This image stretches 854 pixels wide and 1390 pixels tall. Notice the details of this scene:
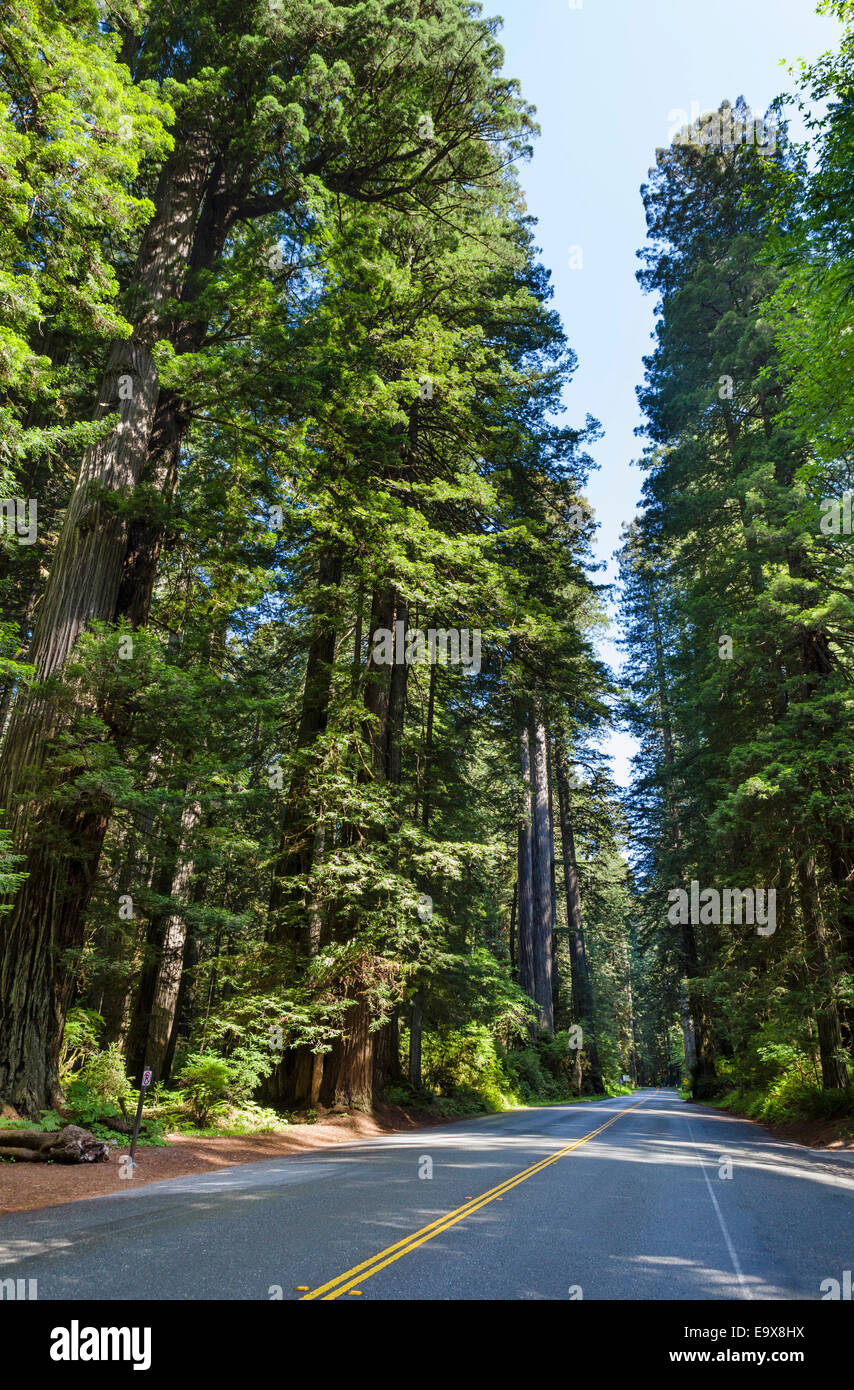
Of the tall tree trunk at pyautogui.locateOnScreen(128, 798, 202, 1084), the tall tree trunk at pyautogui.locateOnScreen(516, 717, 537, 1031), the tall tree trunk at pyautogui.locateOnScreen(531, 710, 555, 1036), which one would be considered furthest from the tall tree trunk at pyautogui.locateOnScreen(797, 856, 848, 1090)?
the tall tree trunk at pyautogui.locateOnScreen(531, 710, 555, 1036)

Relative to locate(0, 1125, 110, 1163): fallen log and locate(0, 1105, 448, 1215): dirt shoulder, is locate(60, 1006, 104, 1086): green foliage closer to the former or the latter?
locate(0, 1105, 448, 1215): dirt shoulder

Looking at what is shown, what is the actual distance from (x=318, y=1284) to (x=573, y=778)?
3508cm

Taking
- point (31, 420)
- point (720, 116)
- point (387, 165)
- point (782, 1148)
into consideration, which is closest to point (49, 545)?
point (31, 420)

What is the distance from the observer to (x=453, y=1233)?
6.30m

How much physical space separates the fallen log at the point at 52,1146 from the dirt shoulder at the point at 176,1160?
95mm

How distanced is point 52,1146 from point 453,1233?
526 cm

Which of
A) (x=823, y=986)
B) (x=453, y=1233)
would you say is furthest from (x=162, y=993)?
(x=823, y=986)

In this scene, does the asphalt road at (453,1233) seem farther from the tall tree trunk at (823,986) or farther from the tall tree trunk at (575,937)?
the tall tree trunk at (575,937)

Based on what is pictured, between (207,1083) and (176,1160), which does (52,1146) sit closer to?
(176,1160)

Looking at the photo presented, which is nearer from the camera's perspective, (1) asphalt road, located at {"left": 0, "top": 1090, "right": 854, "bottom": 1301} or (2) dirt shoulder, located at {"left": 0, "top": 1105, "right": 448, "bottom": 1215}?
(1) asphalt road, located at {"left": 0, "top": 1090, "right": 854, "bottom": 1301}

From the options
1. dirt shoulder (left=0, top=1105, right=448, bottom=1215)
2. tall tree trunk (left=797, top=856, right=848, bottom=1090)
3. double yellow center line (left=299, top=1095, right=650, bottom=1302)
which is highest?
tall tree trunk (left=797, top=856, right=848, bottom=1090)

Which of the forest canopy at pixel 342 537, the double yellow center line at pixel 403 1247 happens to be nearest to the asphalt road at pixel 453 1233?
the double yellow center line at pixel 403 1247

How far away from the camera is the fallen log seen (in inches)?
335

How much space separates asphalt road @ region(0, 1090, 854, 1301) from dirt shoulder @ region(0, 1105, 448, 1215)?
379 mm
